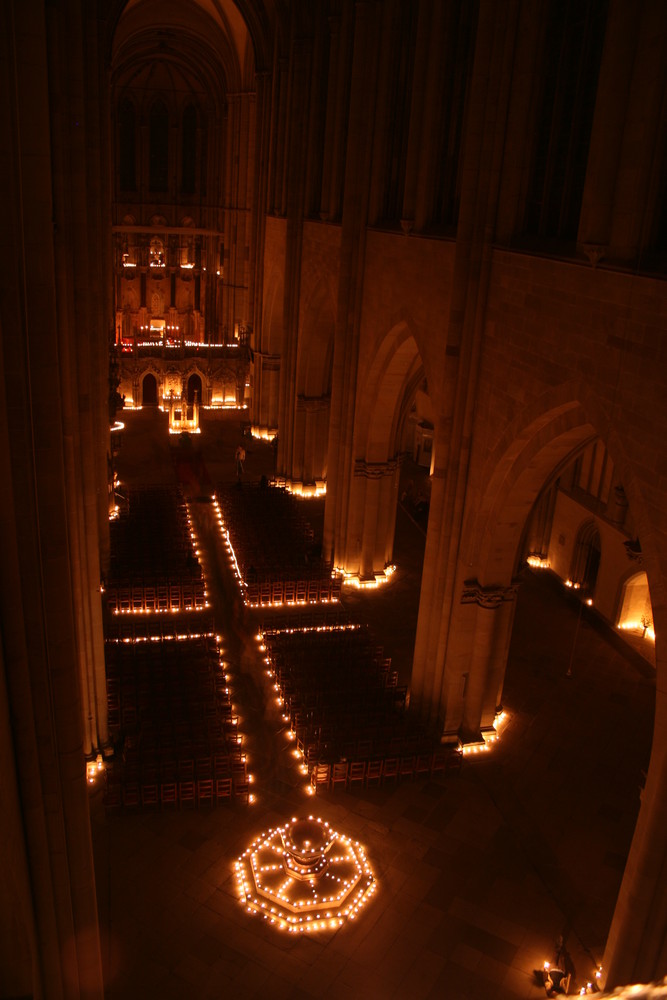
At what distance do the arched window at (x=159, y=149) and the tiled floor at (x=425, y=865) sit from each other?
32.6 m

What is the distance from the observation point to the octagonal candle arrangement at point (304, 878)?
1184 centimetres

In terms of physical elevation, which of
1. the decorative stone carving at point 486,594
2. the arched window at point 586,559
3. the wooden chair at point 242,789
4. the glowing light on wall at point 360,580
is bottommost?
the glowing light on wall at point 360,580

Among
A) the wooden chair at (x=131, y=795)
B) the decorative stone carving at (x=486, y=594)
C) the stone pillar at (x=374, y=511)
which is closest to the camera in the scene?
the wooden chair at (x=131, y=795)

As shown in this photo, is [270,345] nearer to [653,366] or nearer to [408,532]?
[408,532]

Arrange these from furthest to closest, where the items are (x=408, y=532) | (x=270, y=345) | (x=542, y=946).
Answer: (x=270, y=345)
(x=408, y=532)
(x=542, y=946)

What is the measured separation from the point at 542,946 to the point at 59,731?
7.59m

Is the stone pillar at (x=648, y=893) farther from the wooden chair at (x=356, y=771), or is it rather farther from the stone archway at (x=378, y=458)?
the stone archway at (x=378, y=458)

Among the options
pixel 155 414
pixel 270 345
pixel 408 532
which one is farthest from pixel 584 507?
pixel 155 414

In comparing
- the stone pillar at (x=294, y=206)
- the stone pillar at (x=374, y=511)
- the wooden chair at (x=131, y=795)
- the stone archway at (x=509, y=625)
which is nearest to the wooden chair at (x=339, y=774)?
the stone archway at (x=509, y=625)

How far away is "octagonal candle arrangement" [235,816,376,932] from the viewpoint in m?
11.8

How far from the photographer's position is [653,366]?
9.84 m

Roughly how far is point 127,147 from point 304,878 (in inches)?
1568

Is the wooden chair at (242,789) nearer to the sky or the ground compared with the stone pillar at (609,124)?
nearer to the ground

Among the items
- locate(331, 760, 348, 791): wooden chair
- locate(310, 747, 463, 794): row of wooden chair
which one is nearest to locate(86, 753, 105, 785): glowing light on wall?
locate(310, 747, 463, 794): row of wooden chair
